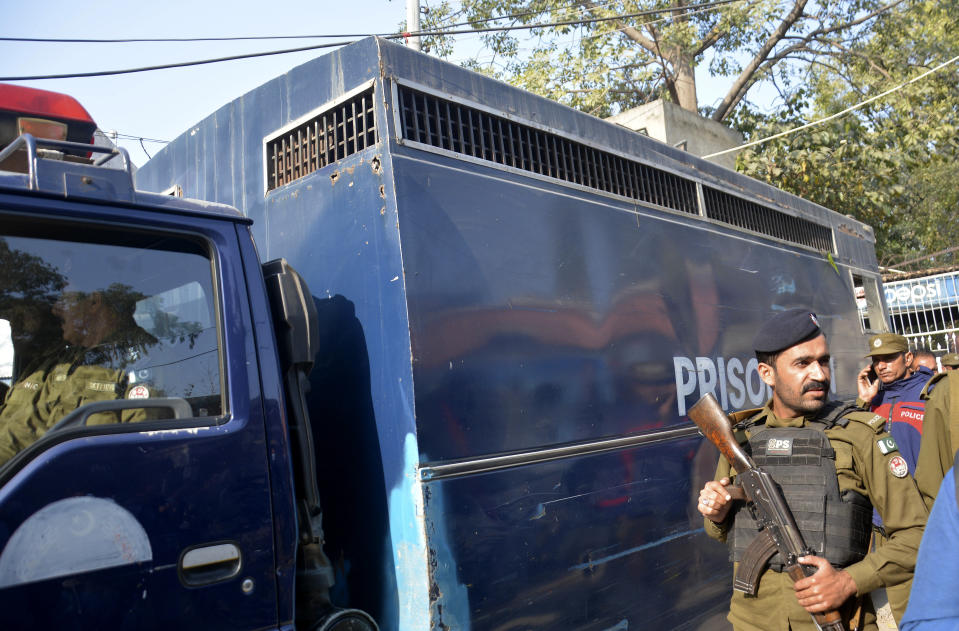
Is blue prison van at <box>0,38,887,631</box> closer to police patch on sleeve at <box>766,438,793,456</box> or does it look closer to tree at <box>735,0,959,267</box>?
police patch on sleeve at <box>766,438,793,456</box>

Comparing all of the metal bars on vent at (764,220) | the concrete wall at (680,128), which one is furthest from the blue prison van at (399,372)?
the concrete wall at (680,128)

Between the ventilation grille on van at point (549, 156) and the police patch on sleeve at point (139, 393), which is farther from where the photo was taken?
the ventilation grille on van at point (549, 156)

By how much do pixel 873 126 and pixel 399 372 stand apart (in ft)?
41.6

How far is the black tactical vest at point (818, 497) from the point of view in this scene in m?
2.19

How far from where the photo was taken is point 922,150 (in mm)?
12164

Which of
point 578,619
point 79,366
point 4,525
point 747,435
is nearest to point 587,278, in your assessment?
point 747,435

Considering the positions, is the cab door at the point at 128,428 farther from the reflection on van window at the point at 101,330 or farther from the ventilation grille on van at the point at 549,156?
the ventilation grille on van at the point at 549,156

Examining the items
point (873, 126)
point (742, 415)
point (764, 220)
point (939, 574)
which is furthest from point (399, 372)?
point (873, 126)

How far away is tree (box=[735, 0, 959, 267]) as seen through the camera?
1141 cm

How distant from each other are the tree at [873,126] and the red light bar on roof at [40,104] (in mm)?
10383

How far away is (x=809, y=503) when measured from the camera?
7.29 ft

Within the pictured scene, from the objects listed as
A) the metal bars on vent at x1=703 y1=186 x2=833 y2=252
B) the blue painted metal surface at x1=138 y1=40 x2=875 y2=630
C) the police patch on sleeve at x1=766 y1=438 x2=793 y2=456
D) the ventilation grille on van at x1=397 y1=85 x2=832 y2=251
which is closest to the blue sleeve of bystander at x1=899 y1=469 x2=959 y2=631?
the police patch on sleeve at x1=766 y1=438 x2=793 y2=456

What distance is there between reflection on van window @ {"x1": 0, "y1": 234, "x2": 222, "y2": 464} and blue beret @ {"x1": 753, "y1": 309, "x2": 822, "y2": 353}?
176 centimetres

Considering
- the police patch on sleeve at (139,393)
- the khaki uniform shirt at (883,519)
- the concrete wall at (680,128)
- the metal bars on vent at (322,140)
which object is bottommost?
the khaki uniform shirt at (883,519)
